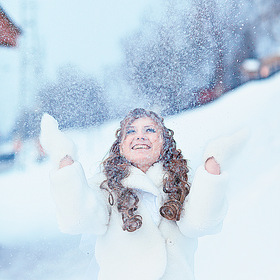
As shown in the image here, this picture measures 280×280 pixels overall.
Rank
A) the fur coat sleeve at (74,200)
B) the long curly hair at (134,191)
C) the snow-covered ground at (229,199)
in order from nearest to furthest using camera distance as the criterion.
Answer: the fur coat sleeve at (74,200) < the long curly hair at (134,191) < the snow-covered ground at (229,199)

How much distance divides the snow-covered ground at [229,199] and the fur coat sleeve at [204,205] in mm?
741

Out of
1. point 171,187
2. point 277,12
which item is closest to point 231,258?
point 171,187

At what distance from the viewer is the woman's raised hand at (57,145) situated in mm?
1040

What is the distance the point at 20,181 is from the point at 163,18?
3.81 ft

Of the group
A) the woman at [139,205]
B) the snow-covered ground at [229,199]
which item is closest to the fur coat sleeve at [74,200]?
the woman at [139,205]

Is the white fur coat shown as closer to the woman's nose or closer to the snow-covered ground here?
the woman's nose

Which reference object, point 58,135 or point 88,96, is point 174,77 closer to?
point 88,96

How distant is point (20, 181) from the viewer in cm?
218

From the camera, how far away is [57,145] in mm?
1044

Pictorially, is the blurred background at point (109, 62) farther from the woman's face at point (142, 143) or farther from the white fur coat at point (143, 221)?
the white fur coat at point (143, 221)

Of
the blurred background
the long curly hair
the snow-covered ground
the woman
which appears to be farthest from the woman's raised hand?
the blurred background

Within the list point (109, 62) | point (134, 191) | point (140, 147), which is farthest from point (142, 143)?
point (109, 62)

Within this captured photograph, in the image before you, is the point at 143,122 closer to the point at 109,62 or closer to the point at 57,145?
the point at 57,145

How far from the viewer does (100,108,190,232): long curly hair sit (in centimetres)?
111
